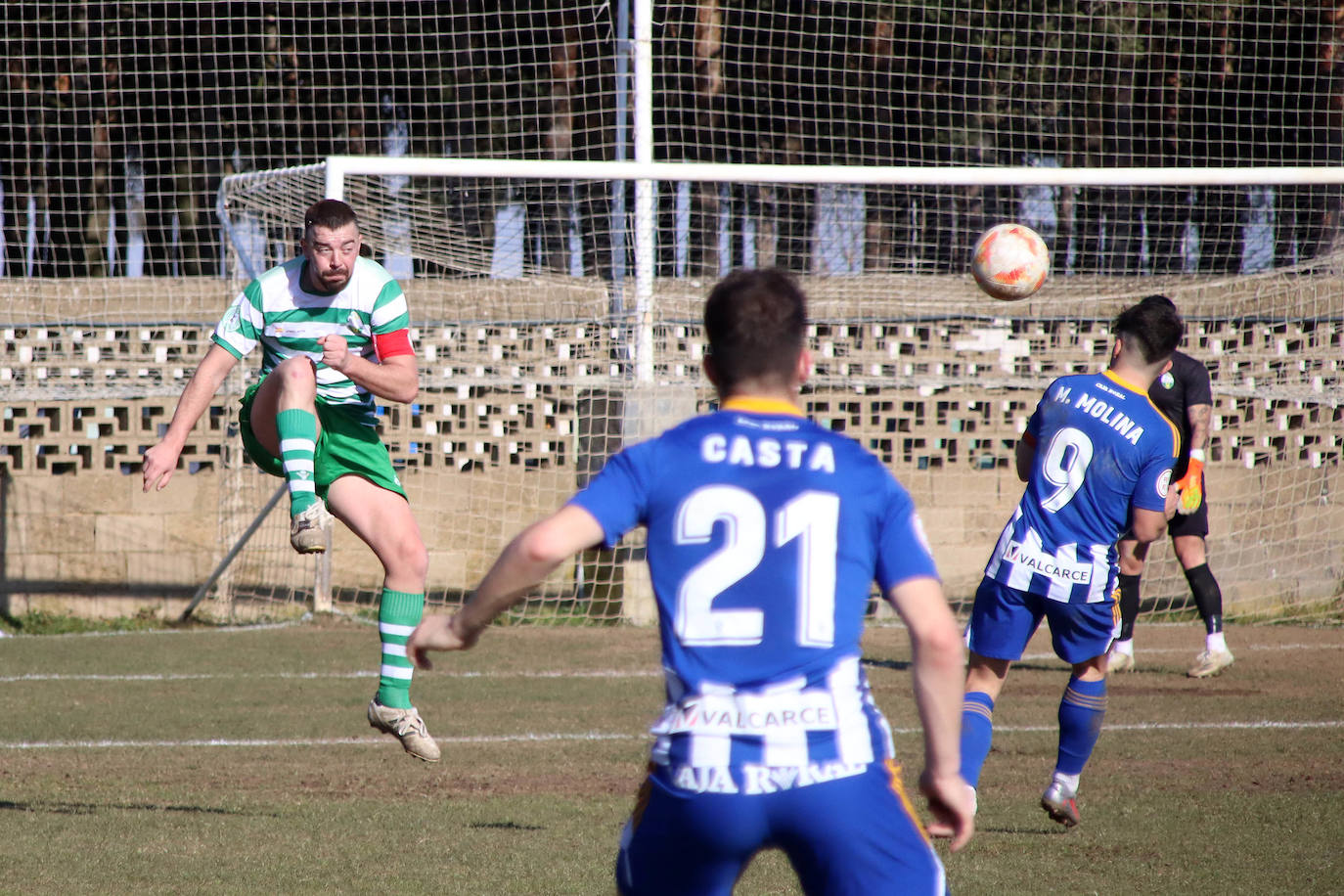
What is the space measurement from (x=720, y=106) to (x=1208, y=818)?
1251 cm

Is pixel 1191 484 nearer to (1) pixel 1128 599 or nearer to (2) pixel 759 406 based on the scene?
(1) pixel 1128 599

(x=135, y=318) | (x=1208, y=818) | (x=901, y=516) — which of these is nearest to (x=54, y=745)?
(x=1208, y=818)

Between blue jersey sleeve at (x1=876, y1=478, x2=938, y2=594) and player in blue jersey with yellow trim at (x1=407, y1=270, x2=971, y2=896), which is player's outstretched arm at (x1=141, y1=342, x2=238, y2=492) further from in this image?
blue jersey sleeve at (x1=876, y1=478, x2=938, y2=594)

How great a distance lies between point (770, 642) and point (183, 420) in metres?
3.57

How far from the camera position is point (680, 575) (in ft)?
8.04

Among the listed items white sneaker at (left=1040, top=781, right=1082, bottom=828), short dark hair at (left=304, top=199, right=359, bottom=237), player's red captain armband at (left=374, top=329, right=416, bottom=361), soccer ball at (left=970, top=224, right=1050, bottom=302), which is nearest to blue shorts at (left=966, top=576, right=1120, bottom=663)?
white sneaker at (left=1040, top=781, right=1082, bottom=828)

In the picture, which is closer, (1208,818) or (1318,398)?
(1208,818)

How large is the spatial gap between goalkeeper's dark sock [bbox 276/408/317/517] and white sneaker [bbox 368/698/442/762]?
2.74 feet

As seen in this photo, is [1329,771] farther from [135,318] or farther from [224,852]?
[135,318]

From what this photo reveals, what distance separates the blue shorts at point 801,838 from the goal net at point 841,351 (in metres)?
9.25

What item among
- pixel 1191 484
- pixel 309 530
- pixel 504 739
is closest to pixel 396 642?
pixel 309 530

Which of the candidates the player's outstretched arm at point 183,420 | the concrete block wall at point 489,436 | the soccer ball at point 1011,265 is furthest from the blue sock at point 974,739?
the concrete block wall at point 489,436

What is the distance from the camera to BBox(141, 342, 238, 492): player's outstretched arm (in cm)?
525

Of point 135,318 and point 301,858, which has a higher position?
point 135,318
